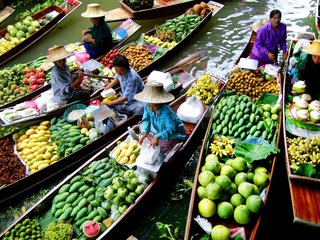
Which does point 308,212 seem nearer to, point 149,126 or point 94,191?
point 149,126

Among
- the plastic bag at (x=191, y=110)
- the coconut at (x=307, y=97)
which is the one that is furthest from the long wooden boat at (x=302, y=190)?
the plastic bag at (x=191, y=110)

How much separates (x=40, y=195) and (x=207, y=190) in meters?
2.71

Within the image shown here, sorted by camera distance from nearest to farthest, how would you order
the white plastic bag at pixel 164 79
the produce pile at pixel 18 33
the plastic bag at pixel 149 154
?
the plastic bag at pixel 149 154, the white plastic bag at pixel 164 79, the produce pile at pixel 18 33

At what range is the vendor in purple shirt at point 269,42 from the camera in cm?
632

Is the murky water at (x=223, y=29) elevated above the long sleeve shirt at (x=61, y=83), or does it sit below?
below

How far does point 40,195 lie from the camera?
5.30 m

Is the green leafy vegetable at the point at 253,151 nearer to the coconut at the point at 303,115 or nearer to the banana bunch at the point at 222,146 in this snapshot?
the banana bunch at the point at 222,146

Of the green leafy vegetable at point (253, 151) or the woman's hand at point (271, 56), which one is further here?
the woman's hand at point (271, 56)

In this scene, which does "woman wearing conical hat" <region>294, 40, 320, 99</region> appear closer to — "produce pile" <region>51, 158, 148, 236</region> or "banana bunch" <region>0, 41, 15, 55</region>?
"produce pile" <region>51, 158, 148, 236</region>

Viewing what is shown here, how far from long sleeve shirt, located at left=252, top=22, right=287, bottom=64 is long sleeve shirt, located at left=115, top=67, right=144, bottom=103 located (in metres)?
2.46

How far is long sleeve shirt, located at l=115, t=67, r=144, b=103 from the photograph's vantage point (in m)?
5.64

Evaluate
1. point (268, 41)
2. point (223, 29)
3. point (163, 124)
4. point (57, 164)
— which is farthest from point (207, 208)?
point (223, 29)

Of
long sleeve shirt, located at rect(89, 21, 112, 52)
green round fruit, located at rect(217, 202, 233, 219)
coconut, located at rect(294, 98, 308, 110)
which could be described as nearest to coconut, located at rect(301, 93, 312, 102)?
coconut, located at rect(294, 98, 308, 110)

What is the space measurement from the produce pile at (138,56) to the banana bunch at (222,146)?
2.92 metres
